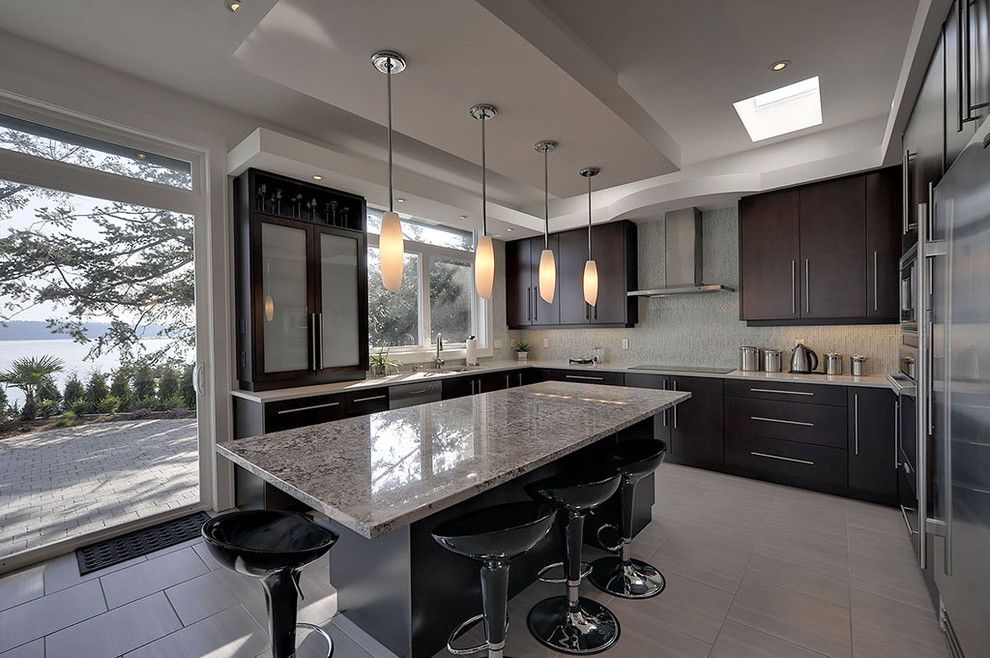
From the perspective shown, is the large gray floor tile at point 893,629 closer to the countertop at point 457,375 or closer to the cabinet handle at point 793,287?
the countertop at point 457,375

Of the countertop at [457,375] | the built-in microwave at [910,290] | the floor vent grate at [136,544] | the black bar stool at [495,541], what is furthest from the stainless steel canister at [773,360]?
the floor vent grate at [136,544]

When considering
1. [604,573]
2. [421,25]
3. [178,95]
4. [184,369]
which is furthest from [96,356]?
[604,573]

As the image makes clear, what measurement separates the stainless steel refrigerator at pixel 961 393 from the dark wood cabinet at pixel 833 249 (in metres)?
1.86

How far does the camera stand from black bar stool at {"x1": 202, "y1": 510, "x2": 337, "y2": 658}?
138cm

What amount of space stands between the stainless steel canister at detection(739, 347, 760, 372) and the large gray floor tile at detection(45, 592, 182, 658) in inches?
172

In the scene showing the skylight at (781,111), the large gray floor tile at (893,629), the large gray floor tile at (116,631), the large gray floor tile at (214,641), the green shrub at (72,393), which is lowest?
the large gray floor tile at (893,629)

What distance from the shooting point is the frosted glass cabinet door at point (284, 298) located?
3398mm

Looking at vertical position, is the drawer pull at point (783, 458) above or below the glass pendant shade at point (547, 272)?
below

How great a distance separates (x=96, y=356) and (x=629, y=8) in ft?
12.0

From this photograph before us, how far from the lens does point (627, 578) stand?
92.7 inches

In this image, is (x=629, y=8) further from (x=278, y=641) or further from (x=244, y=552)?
(x=278, y=641)

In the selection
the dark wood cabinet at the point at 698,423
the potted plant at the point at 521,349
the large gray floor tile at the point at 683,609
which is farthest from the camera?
the potted plant at the point at 521,349

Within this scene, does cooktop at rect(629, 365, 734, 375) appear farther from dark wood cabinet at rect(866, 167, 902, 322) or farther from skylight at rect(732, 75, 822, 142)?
skylight at rect(732, 75, 822, 142)

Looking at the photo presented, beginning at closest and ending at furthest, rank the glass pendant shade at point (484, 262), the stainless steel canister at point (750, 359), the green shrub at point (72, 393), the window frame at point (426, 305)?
1. the glass pendant shade at point (484, 262)
2. the green shrub at point (72, 393)
3. the stainless steel canister at point (750, 359)
4. the window frame at point (426, 305)
